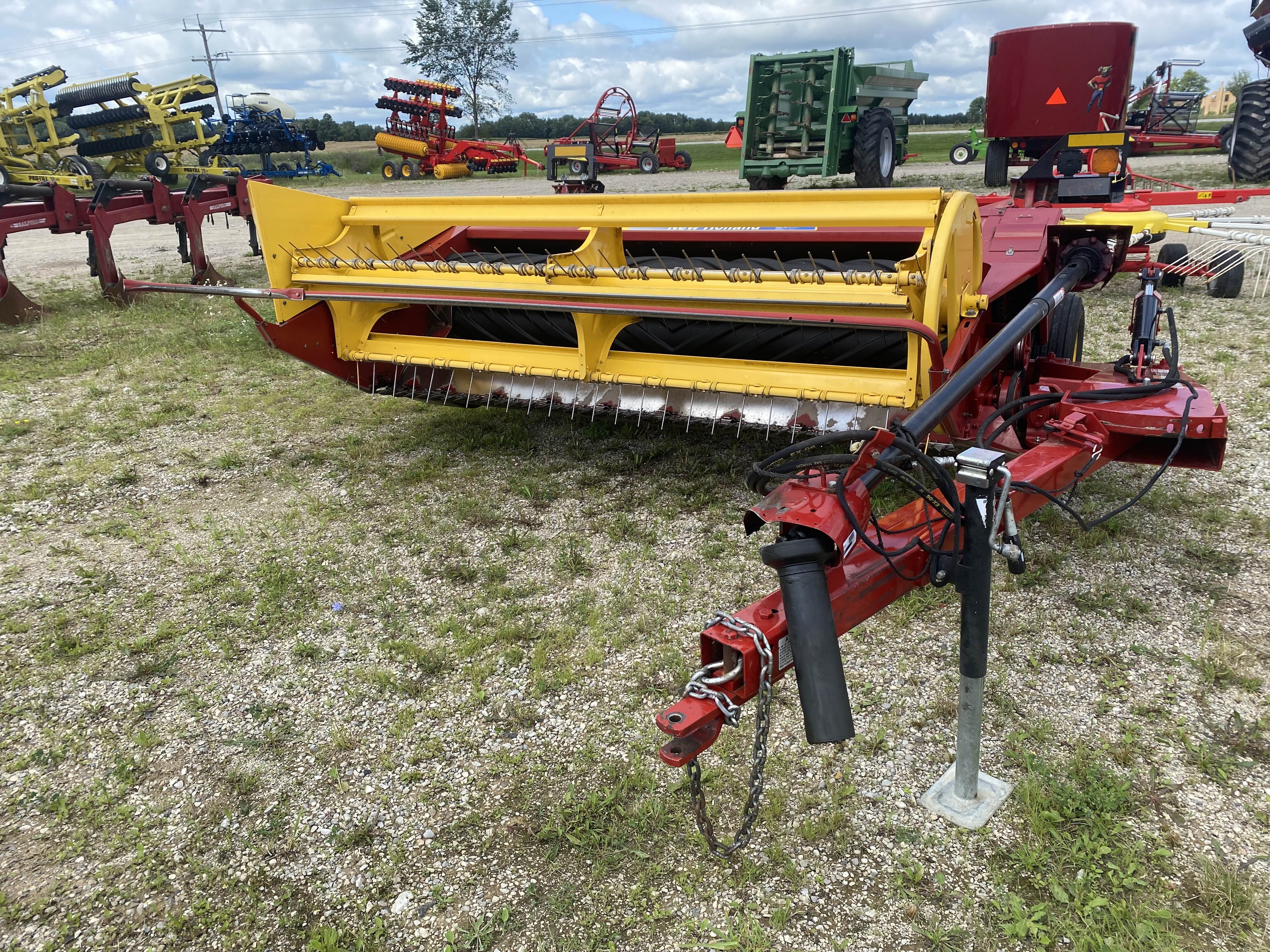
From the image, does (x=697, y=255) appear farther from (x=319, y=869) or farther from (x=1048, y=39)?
(x=1048, y=39)

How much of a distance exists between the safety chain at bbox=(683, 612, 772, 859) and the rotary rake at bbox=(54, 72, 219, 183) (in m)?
15.8

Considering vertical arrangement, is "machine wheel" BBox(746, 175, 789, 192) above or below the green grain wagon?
below

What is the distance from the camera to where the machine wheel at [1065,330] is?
13.0 ft

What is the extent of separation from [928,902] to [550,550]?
213 cm

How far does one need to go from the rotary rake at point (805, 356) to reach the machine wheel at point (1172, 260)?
2.72 m

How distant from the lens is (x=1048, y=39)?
29.7 feet

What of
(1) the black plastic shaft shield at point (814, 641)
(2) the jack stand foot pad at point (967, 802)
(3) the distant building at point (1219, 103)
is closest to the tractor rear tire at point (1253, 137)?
(2) the jack stand foot pad at point (967, 802)

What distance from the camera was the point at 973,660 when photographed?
2.03 m

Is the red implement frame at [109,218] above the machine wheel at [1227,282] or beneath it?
above

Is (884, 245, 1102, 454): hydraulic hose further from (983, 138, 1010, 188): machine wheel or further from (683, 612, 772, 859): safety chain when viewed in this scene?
(983, 138, 1010, 188): machine wheel

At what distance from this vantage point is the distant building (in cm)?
3653

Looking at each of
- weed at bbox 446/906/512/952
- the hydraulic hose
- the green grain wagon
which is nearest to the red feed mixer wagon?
the green grain wagon

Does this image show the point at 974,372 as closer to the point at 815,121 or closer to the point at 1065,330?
the point at 1065,330

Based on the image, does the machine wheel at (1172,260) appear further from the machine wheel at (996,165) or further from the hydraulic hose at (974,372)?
the hydraulic hose at (974,372)
